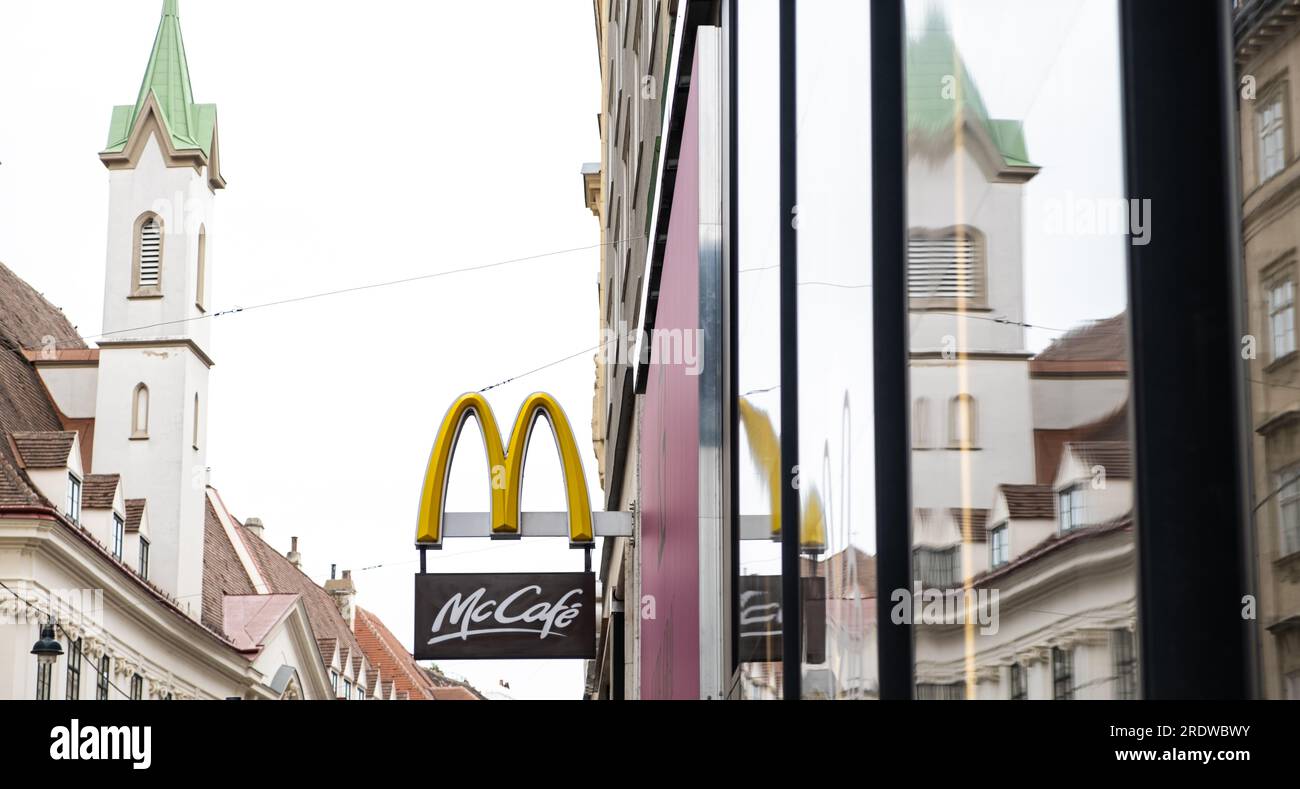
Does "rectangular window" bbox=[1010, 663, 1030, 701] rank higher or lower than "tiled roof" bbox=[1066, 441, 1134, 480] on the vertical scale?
lower

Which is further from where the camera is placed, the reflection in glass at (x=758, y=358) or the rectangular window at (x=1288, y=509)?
the reflection in glass at (x=758, y=358)

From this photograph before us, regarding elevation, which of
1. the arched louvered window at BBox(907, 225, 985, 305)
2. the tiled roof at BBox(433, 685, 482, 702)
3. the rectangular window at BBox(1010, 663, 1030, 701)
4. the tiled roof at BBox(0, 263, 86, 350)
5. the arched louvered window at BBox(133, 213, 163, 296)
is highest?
the arched louvered window at BBox(133, 213, 163, 296)

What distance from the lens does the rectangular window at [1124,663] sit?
2117 millimetres

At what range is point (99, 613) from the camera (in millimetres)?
43250

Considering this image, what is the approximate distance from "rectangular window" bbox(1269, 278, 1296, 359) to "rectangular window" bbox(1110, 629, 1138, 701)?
38 cm

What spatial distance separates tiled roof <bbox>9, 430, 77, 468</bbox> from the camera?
146ft

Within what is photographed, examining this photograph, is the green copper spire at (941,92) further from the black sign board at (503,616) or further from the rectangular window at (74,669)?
the rectangular window at (74,669)

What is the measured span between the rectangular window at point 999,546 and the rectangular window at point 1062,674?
0.21 metres

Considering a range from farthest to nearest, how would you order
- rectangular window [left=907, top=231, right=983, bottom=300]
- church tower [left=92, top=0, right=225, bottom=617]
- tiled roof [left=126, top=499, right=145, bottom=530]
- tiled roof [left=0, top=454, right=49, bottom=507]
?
1. church tower [left=92, top=0, right=225, bottom=617]
2. tiled roof [left=126, top=499, right=145, bottom=530]
3. tiled roof [left=0, top=454, right=49, bottom=507]
4. rectangular window [left=907, top=231, right=983, bottom=300]

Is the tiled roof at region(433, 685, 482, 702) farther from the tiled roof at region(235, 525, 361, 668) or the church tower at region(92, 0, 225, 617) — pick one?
the church tower at region(92, 0, 225, 617)

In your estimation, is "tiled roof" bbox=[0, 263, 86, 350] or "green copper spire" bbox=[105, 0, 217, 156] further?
"green copper spire" bbox=[105, 0, 217, 156]

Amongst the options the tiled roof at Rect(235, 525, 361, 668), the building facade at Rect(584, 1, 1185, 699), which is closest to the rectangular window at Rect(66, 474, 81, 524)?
the tiled roof at Rect(235, 525, 361, 668)

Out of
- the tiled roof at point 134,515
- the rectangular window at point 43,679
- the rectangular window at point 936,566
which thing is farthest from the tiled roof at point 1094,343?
the tiled roof at point 134,515

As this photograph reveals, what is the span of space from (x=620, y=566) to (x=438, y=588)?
33.3 ft
